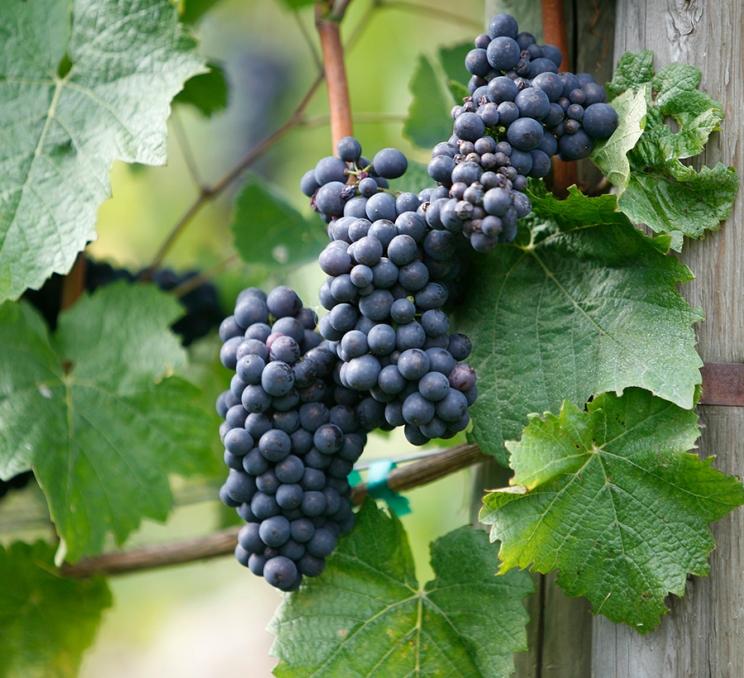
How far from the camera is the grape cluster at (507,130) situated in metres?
0.99

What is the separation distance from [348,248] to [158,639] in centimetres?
394

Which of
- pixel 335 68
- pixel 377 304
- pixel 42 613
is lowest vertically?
pixel 42 613

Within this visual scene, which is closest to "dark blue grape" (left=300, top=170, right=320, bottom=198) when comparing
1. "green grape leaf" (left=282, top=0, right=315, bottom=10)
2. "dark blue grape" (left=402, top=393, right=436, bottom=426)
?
"dark blue grape" (left=402, top=393, right=436, bottom=426)

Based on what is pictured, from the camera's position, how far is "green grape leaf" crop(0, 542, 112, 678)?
1.75 meters

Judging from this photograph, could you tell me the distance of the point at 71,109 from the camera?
1409 millimetres

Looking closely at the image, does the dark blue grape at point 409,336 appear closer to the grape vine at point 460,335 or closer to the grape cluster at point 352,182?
the grape vine at point 460,335

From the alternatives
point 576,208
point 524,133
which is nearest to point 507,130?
point 524,133

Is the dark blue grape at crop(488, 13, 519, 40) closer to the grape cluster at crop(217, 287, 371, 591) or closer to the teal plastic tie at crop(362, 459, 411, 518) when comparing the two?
the grape cluster at crop(217, 287, 371, 591)

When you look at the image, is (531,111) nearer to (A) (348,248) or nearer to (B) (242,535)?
(A) (348,248)

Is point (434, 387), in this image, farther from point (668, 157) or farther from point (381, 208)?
point (668, 157)

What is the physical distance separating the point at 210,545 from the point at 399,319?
0.80 m

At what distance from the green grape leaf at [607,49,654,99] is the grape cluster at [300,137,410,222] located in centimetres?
29

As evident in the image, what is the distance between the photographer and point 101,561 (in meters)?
1.79

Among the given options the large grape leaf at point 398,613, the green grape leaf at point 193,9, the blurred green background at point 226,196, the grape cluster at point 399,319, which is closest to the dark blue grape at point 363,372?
the grape cluster at point 399,319
